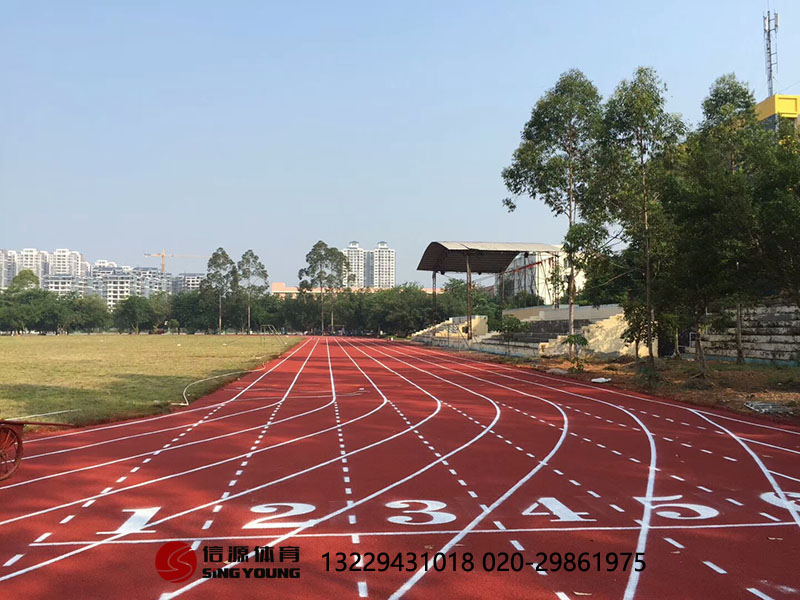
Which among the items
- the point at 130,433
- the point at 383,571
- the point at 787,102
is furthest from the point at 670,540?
the point at 787,102

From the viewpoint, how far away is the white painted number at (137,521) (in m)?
6.62

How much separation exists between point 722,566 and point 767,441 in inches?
298

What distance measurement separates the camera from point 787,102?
50188mm

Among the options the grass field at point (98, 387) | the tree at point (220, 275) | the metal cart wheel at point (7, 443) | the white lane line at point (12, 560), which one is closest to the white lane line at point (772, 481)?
the white lane line at point (12, 560)

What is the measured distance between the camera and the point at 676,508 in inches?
295

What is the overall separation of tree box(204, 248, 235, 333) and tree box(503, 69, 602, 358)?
99.0 metres

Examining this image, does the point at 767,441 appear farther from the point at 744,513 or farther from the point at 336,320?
the point at 336,320

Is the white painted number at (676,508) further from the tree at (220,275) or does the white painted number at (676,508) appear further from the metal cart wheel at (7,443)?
the tree at (220,275)

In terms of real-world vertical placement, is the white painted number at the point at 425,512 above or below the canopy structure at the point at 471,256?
below

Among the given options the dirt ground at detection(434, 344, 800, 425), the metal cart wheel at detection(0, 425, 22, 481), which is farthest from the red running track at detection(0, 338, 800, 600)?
the dirt ground at detection(434, 344, 800, 425)

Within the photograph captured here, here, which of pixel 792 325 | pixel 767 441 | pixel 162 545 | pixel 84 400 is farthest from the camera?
pixel 792 325

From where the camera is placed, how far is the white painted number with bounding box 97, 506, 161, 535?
6.62m

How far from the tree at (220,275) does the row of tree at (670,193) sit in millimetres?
98008

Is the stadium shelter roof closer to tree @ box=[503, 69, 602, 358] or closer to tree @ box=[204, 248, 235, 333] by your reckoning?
tree @ box=[503, 69, 602, 358]
